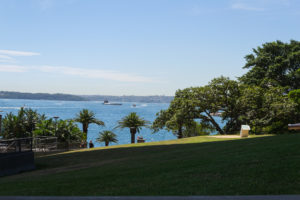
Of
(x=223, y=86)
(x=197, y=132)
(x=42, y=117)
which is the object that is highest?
(x=223, y=86)

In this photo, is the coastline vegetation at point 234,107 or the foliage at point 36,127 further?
the coastline vegetation at point 234,107

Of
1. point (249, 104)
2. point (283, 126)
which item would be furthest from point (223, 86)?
point (283, 126)

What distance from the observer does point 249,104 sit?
3516 cm

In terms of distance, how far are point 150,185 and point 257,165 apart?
337 centimetres

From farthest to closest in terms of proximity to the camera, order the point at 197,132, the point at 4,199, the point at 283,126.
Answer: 1. the point at 197,132
2. the point at 283,126
3. the point at 4,199

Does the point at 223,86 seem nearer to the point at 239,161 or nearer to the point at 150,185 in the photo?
the point at 239,161

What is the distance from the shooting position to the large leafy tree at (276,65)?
151ft

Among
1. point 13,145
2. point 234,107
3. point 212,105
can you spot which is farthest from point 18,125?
point 234,107

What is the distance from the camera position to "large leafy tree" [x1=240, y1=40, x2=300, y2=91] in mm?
46031

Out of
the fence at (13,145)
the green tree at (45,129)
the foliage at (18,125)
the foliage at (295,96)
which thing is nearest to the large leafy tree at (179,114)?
the foliage at (295,96)

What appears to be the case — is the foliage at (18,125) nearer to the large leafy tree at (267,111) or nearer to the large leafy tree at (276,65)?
the large leafy tree at (267,111)

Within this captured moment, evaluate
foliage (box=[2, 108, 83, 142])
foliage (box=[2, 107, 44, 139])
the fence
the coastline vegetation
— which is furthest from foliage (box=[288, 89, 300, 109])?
the fence

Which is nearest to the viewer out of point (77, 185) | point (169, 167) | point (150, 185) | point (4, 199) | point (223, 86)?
point (4, 199)

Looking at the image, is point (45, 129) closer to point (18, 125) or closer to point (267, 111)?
point (18, 125)
